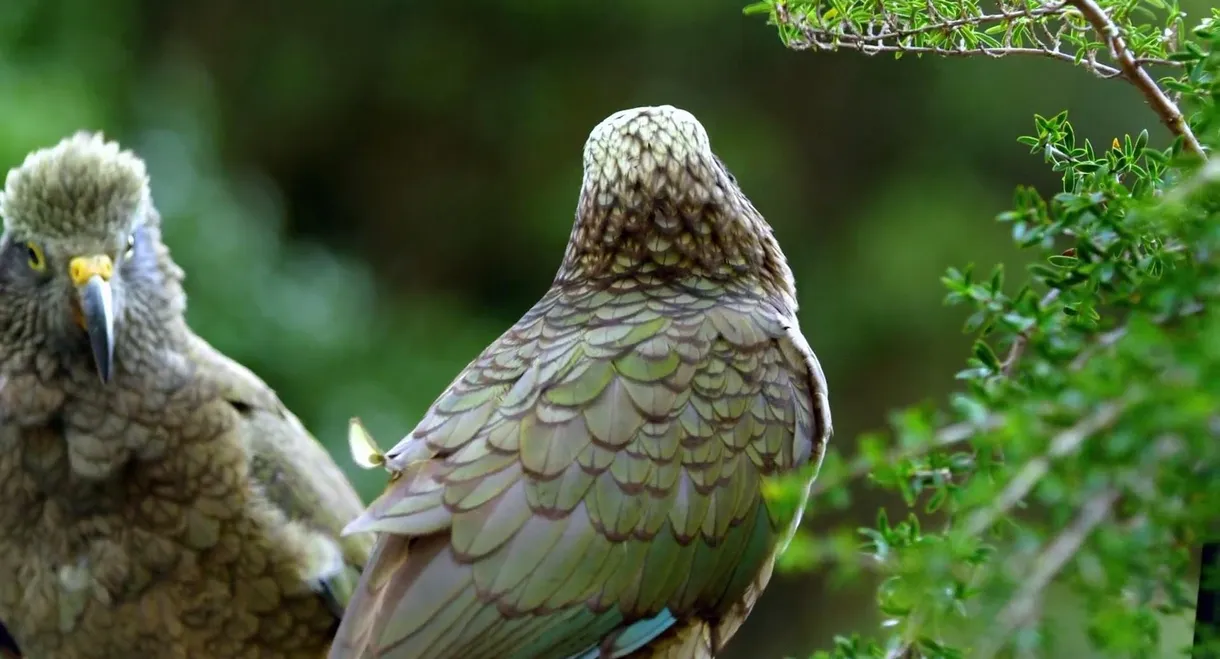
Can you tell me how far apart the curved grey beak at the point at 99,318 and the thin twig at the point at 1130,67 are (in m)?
1.22

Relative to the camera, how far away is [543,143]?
465 cm

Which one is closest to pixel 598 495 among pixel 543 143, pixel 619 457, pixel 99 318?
pixel 619 457

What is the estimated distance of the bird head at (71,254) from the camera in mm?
1703

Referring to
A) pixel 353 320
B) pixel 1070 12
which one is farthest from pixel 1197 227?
pixel 353 320

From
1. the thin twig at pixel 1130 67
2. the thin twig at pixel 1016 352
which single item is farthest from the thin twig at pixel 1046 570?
the thin twig at pixel 1130 67

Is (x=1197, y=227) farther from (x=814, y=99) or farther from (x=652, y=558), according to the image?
(x=814, y=99)

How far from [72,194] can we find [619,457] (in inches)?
36.2

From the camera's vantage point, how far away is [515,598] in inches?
48.2

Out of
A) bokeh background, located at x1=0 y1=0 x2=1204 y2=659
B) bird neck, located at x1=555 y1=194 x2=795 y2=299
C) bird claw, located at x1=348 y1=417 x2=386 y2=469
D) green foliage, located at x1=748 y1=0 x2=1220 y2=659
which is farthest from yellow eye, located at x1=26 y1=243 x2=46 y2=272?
bokeh background, located at x1=0 y1=0 x2=1204 y2=659

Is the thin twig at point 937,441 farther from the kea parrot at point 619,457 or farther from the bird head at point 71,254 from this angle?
the bird head at point 71,254

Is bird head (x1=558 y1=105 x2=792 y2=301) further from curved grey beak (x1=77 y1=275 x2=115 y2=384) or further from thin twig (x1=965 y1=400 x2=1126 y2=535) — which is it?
thin twig (x1=965 y1=400 x2=1126 y2=535)

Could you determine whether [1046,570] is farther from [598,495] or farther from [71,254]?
[71,254]

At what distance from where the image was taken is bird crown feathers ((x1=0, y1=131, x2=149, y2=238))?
1.73 meters

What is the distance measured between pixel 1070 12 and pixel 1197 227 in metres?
0.48
